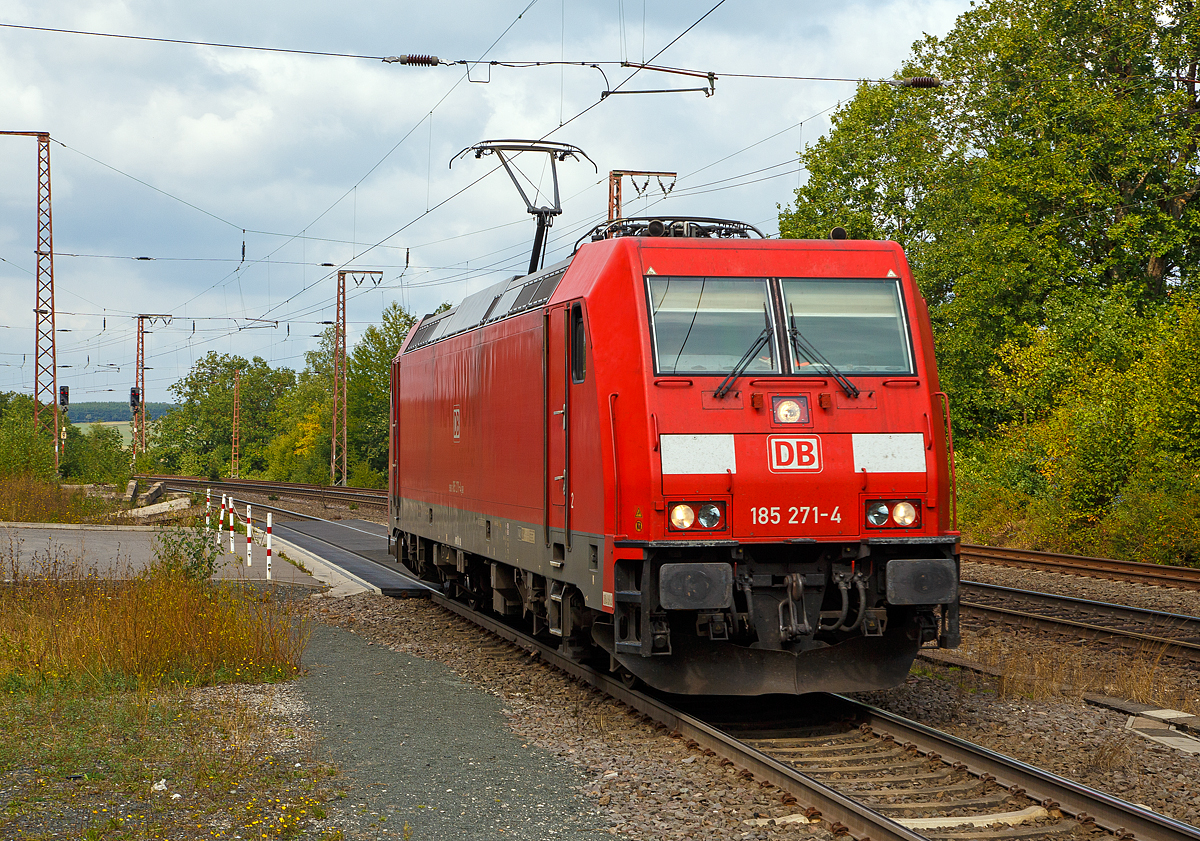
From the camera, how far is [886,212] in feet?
122

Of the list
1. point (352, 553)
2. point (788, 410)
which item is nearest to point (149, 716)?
point (788, 410)

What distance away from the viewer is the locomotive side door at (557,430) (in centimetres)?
889

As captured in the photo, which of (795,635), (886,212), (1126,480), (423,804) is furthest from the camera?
(886,212)

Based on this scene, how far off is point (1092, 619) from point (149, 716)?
10282 millimetres

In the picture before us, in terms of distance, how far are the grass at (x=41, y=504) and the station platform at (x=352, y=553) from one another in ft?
14.6

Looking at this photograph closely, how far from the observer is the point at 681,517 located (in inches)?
A: 304

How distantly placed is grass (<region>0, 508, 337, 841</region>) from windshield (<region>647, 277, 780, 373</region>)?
363 centimetres

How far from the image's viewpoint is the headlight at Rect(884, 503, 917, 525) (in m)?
8.04

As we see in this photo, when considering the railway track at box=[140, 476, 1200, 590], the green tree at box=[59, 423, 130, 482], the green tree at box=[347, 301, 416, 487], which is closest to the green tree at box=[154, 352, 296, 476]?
the green tree at box=[347, 301, 416, 487]

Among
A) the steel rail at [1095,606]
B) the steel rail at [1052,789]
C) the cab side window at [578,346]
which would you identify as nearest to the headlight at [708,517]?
the cab side window at [578,346]

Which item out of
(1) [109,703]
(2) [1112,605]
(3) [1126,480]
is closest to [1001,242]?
(3) [1126,480]

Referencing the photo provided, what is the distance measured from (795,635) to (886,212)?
31.6m

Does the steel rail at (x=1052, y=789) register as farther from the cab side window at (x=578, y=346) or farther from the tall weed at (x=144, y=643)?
the tall weed at (x=144, y=643)

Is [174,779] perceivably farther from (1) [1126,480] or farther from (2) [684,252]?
(1) [1126,480]
